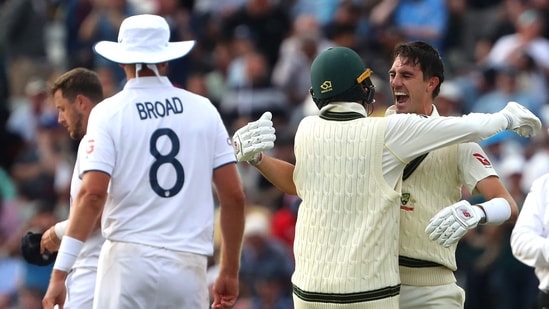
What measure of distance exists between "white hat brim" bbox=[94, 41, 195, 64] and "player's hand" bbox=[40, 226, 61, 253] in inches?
50.0

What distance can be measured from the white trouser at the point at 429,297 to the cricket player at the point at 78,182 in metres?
1.99

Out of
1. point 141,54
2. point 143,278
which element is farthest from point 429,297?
point 141,54

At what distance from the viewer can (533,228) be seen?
376 inches

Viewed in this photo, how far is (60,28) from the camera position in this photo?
2203 cm

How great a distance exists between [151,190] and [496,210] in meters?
2.04

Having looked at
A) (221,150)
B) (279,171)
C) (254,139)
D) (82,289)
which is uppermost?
(254,139)

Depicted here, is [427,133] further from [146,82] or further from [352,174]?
[146,82]

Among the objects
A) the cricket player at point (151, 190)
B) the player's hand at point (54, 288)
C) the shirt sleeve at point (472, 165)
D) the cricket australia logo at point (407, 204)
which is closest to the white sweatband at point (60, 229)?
the cricket player at point (151, 190)

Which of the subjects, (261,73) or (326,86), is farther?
(261,73)

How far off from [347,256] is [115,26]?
1156 cm

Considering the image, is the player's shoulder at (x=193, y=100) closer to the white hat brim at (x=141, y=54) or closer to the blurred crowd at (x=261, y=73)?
the white hat brim at (x=141, y=54)

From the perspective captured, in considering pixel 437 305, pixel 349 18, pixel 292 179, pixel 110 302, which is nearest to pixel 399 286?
pixel 437 305

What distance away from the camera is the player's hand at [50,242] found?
30.8 feet

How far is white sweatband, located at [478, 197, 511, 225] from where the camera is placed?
8.30m
